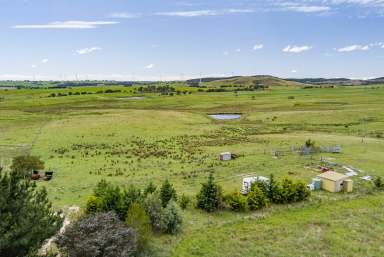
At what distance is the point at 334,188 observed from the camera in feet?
98.5

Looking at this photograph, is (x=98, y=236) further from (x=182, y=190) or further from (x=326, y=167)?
(x=326, y=167)

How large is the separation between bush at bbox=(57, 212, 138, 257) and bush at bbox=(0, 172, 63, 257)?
2025mm

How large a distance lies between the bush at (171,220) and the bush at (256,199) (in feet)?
20.7

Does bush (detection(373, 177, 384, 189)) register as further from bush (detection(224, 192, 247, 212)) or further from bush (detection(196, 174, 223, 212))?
bush (detection(196, 174, 223, 212))

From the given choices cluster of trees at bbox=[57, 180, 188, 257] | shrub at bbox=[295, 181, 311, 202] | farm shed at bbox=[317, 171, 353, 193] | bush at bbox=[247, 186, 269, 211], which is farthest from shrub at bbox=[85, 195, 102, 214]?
farm shed at bbox=[317, 171, 353, 193]

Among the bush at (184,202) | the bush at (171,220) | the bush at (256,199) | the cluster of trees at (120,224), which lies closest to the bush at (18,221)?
the cluster of trees at (120,224)

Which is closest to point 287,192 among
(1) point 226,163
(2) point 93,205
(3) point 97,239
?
(1) point 226,163

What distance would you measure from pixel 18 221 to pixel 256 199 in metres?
16.9

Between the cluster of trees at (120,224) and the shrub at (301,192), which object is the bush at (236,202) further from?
the shrub at (301,192)

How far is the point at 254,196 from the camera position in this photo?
86.0 ft

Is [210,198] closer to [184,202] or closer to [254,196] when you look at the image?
[184,202]

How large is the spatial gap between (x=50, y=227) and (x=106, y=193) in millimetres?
7403

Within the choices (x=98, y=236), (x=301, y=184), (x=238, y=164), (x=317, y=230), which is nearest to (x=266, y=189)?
(x=301, y=184)

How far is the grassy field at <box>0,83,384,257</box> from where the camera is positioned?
21.4 m
